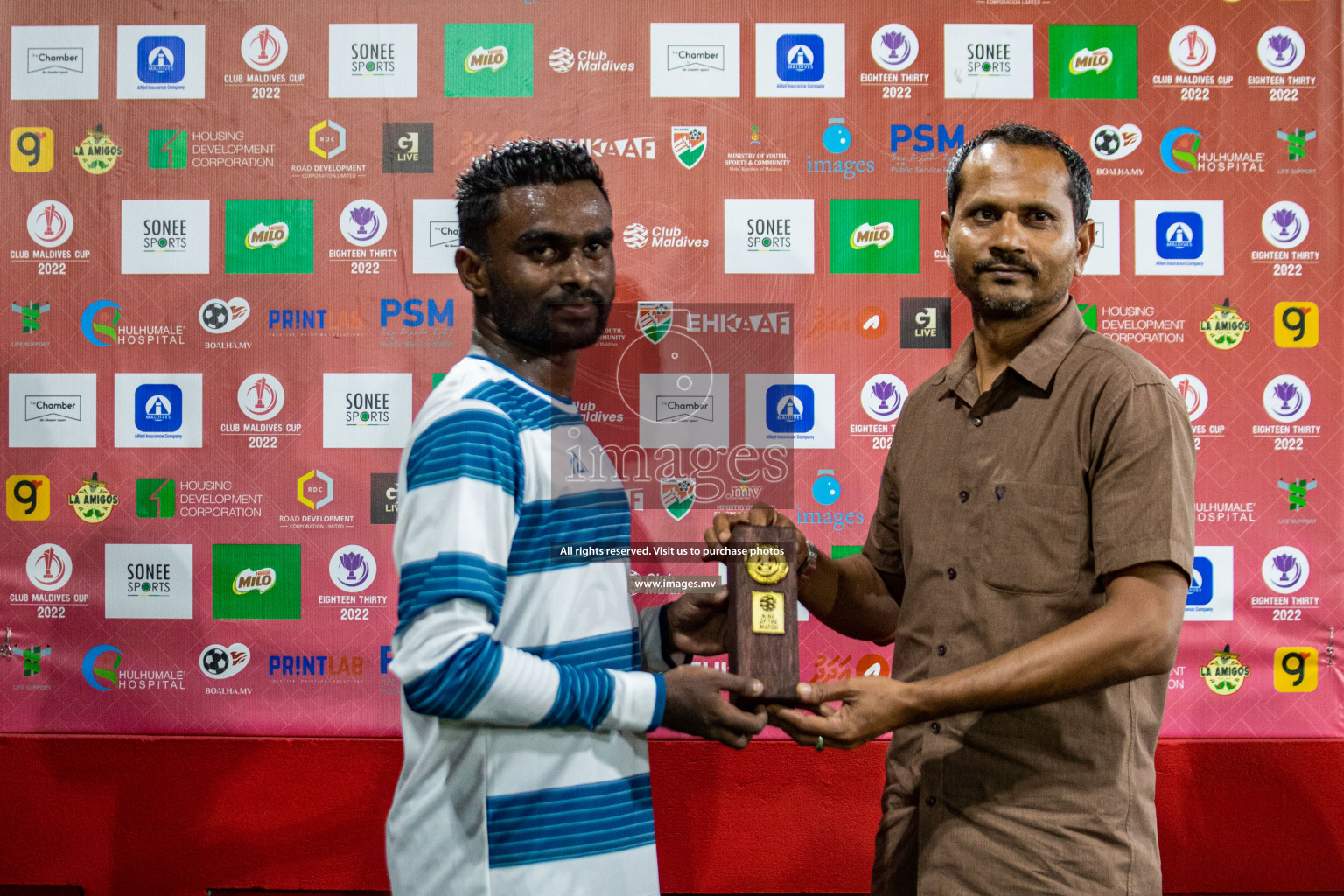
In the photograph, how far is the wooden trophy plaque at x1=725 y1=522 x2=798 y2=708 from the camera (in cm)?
144

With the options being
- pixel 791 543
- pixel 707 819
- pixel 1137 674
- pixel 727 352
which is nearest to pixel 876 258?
pixel 727 352

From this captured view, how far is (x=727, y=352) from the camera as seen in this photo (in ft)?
8.61

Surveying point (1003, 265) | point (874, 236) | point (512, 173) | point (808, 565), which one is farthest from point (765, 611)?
point (874, 236)

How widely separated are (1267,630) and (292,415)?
10.2 feet

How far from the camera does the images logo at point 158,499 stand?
265 centimetres

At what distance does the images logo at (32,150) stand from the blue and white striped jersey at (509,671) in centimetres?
223

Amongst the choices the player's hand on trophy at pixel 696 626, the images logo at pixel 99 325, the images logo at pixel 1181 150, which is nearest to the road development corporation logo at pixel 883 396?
the images logo at pixel 1181 150

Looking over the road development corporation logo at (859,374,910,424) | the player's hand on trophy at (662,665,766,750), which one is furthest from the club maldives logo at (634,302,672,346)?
the player's hand on trophy at (662,665,766,750)

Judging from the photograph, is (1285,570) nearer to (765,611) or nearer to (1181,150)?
(1181,150)

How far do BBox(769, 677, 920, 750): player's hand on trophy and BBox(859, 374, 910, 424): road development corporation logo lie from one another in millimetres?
1347

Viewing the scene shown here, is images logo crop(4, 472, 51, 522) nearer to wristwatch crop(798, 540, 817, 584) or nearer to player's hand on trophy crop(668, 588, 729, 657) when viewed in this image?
player's hand on trophy crop(668, 588, 729, 657)

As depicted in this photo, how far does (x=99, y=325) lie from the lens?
2682mm

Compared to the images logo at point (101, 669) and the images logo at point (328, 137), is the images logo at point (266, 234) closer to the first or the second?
the images logo at point (328, 137)

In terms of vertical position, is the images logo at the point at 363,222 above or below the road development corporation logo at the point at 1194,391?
above
